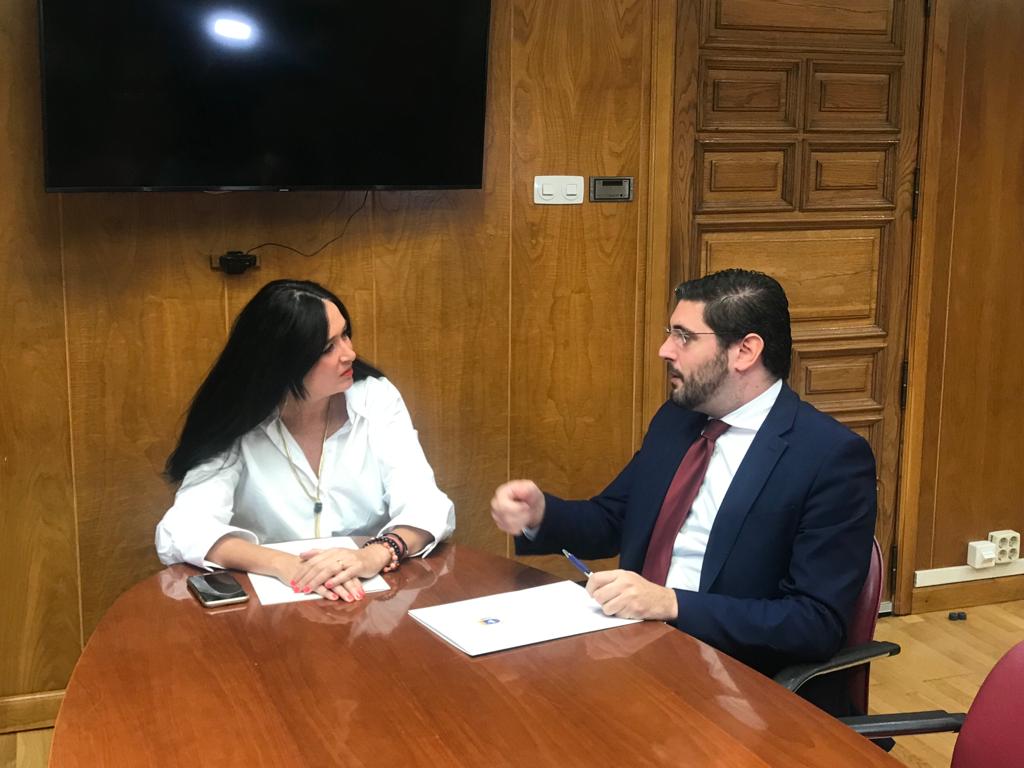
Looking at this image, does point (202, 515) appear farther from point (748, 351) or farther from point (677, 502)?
point (748, 351)

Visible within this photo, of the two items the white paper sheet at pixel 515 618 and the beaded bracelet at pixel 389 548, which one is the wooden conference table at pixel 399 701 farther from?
the beaded bracelet at pixel 389 548

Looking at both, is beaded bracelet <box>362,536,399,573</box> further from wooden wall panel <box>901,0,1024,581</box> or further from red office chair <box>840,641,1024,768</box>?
wooden wall panel <box>901,0,1024,581</box>

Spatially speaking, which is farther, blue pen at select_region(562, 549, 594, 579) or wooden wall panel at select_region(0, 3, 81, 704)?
wooden wall panel at select_region(0, 3, 81, 704)

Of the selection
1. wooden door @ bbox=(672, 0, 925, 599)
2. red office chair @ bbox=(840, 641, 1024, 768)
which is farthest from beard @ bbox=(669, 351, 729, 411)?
wooden door @ bbox=(672, 0, 925, 599)

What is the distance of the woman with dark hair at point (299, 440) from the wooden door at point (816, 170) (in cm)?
145

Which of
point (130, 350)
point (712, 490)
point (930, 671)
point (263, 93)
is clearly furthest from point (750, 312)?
point (930, 671)

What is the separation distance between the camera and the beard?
89.7 inches

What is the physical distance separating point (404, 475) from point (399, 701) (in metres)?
0.95

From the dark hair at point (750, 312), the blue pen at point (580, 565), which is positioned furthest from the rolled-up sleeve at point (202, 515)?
the dark hair at point (750, 312)

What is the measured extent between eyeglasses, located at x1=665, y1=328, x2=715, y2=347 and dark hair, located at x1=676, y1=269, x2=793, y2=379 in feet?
0.07

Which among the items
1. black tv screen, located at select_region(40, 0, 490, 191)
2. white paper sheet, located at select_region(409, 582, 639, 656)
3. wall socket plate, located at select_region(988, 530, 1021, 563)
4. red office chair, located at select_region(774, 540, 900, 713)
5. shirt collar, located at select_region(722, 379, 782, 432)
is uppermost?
black tv screen, located at select_region(40, 0, 490, 191)

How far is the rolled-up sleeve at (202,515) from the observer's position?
222 cm

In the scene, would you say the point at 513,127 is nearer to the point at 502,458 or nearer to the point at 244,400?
the point at 502,458

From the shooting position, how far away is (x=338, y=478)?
2559 mm
